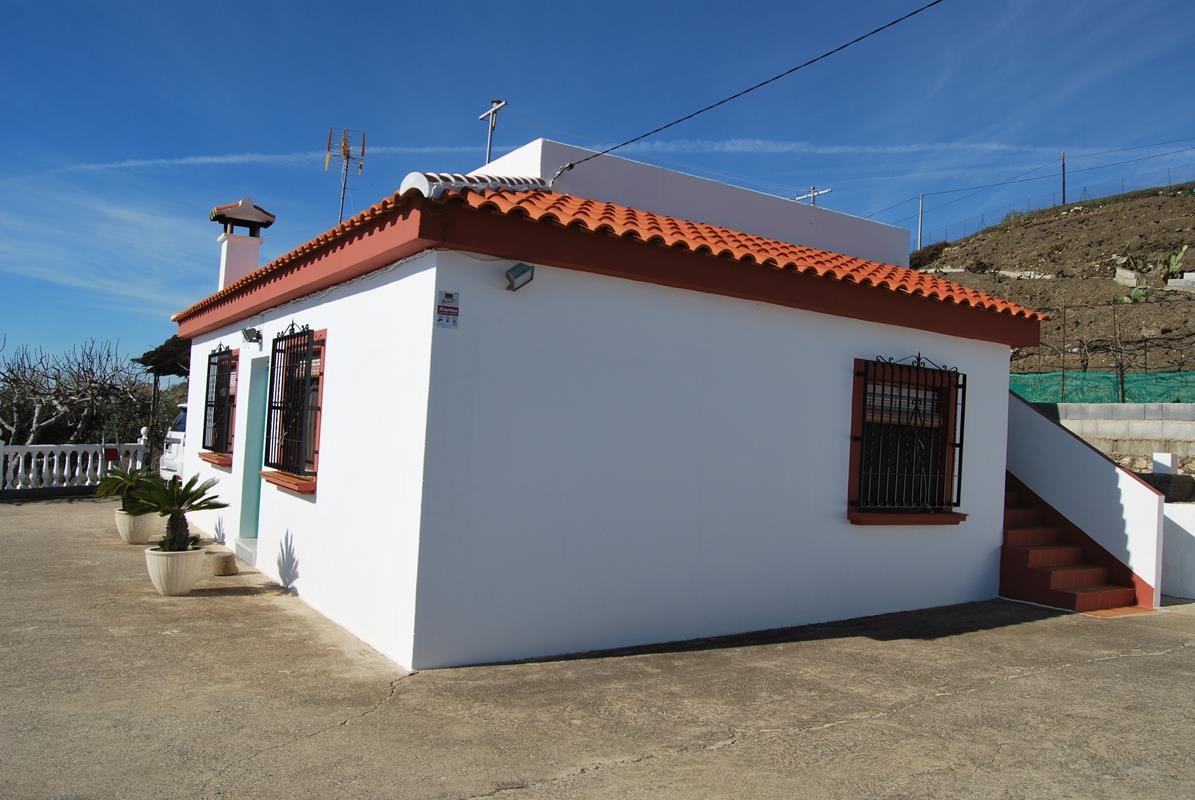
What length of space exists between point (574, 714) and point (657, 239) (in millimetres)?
3000

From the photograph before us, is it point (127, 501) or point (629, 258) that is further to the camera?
point (127, 501)

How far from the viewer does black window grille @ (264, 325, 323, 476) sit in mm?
6809

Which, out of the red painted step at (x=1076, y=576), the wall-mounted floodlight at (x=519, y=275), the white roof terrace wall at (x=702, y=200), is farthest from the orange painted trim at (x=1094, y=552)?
Answer: the wall-mounted floodlight at (x=519, y=275)

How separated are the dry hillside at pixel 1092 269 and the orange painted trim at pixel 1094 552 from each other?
13.8 m

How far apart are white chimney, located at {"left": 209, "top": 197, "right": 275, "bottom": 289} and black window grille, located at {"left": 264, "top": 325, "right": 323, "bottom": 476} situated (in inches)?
211

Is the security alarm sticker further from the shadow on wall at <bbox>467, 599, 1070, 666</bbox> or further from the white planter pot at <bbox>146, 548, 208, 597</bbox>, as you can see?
the white planter pot at <bbox>146, 548, 208, 597</bbox>

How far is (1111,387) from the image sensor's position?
1398 cm

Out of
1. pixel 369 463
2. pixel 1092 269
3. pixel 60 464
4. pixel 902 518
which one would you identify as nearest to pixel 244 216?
pixel 60 464

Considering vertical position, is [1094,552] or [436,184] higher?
[436,184]

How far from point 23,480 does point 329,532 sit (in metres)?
9.55

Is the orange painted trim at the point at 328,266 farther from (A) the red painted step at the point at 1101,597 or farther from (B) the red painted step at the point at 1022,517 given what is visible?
(B) the red painted step at the point at 1022,517

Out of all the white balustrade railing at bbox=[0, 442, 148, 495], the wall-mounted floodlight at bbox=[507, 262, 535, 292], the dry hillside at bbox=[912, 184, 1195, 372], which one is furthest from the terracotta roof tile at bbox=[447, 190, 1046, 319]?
the dry hillside at bbox=[912, 184, 1195, 372]

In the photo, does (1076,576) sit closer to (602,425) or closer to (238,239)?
(602,425)

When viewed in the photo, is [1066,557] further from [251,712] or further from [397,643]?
[251,712]
